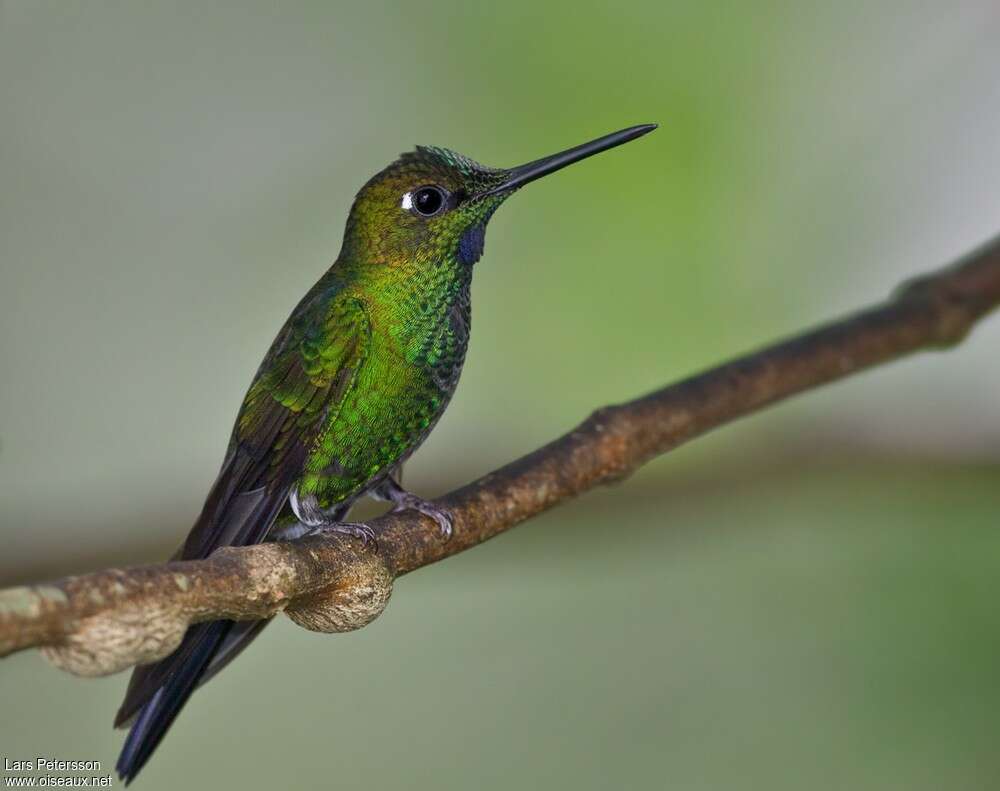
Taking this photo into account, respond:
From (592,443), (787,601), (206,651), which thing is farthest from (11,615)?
(787,601)

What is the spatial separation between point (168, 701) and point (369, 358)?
81cm

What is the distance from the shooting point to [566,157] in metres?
2.20

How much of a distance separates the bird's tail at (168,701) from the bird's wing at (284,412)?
1.1 inches

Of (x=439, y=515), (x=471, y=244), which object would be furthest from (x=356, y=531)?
(x=471, y=244)

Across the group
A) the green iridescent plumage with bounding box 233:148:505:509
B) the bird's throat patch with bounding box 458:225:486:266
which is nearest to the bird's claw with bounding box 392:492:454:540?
the green iridescent plumage with bounding box 233:148:505:509

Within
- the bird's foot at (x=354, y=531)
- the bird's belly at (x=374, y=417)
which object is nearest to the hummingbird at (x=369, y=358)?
the bird's belly at (x=374, y=417)

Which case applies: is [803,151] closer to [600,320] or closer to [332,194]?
[600,320]

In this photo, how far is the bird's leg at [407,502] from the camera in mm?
2230

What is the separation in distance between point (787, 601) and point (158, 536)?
1888mm

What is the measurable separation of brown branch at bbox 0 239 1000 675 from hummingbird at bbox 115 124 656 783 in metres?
0.17

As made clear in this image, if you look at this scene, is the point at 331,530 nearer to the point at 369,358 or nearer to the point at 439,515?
the point at 439,515

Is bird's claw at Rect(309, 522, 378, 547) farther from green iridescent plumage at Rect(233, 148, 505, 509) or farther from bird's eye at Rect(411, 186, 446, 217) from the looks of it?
bird's eye at Rect(411, 186, 446, 217)

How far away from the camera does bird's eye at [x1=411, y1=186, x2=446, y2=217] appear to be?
2.60m

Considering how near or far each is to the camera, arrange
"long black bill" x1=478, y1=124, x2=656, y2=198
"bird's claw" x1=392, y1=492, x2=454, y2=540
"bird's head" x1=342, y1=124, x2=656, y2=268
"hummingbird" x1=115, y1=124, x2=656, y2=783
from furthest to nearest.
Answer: "bird's head" x1=342, y1=124, x2=656, y2=268, "hummingbird" x1=115, y1=124, x2=656, y2=783, "bird's claw" x1=392, y1=492, x2=454, y2=540, "long black bill" x1=478, y1=124, x2=656, y2=198
